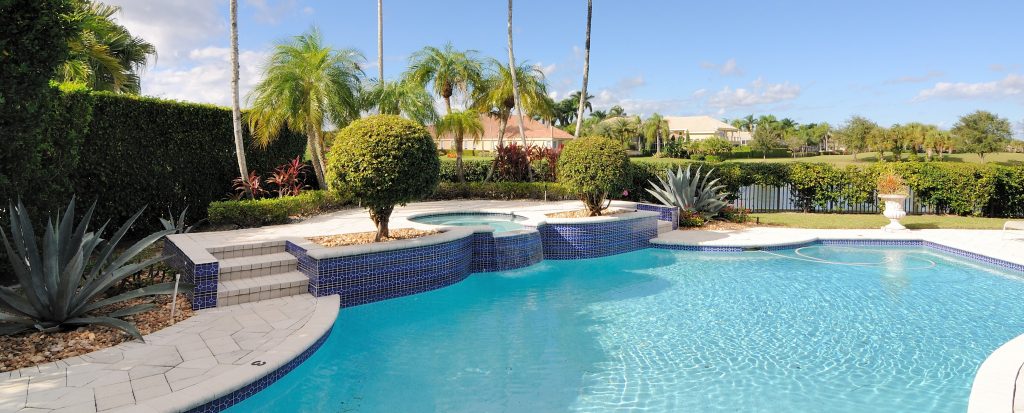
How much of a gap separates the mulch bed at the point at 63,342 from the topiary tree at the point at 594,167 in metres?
7.68

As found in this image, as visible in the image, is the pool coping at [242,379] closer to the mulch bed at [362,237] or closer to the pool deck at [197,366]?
the pool deck at [197,366]

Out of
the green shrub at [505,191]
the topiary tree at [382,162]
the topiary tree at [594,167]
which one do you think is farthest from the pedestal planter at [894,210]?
the topiary tree at [382,162]

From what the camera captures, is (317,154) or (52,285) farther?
(317,154)

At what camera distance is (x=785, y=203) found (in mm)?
17109

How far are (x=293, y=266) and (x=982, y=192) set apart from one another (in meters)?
17.7

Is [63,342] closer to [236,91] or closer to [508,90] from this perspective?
[236,91]

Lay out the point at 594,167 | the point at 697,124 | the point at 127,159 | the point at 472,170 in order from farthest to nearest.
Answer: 1. the point at 697,124
2. the point at 472,170
3. the point at 594,167
4. the point at 127,159

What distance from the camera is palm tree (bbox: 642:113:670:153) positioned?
229 ft

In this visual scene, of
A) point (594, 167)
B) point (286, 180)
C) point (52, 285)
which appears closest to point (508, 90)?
point (286, 180)

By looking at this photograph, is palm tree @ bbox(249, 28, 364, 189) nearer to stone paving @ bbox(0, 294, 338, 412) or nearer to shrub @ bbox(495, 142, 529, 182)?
Result: shrub @ bbox(495, 142, 529, 182)

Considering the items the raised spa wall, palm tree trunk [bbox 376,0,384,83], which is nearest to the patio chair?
the raised spa wall

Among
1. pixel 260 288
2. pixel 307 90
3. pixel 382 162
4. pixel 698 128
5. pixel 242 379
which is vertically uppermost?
pixel 698 128

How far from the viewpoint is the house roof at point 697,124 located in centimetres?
7894

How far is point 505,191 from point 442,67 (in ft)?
17.0
